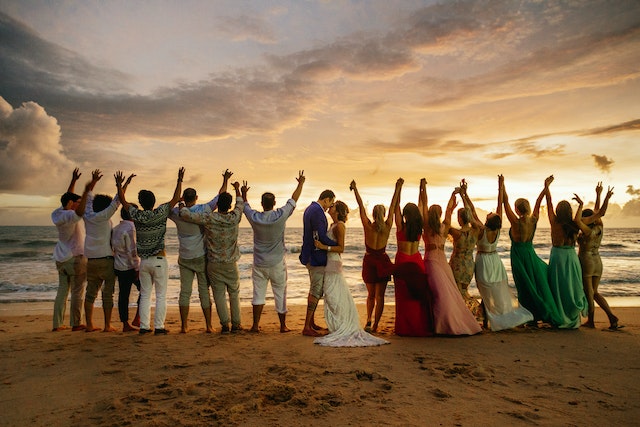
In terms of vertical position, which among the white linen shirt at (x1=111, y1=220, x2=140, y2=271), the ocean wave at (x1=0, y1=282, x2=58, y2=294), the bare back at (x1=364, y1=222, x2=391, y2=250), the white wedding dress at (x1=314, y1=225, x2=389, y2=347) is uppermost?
the bare back at (x1=364, y1=222, x2=391, y2=250)

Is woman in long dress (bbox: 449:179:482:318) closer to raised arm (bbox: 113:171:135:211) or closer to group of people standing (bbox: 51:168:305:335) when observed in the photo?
group of people standing (bbox: 51:168:305:335)

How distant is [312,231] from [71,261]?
4.42 meters

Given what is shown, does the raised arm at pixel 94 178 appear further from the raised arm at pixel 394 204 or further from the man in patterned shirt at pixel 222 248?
the raised arm at pixel 394 204

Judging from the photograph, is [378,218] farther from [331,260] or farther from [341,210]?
[331,260]

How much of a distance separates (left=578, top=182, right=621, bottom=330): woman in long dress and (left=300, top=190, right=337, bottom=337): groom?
4.83 metres

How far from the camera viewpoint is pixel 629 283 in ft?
54.0

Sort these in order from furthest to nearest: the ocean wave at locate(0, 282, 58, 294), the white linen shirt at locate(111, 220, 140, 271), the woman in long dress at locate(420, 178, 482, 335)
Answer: the ocean wave at locate(0, 282, 58, 294)
the white linen shirt at locate(111, 220, 140, 271)
the woman in long dress at locate(420, 178, 482, 335)

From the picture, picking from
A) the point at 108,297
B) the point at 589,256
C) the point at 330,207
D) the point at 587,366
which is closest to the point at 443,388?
the point at 587,366

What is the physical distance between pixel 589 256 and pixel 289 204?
5.68 meters

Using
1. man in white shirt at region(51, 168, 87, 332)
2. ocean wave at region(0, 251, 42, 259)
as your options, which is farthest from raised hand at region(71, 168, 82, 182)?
ocean wave at region(0, 251, 42, 259)

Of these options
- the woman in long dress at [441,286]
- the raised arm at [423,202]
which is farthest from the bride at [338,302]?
the raised arm at [423,202]

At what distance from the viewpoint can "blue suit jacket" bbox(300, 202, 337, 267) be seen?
22.8 feet

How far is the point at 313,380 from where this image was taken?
476cm

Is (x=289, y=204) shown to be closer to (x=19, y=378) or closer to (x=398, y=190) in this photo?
(x=398, y=190)
